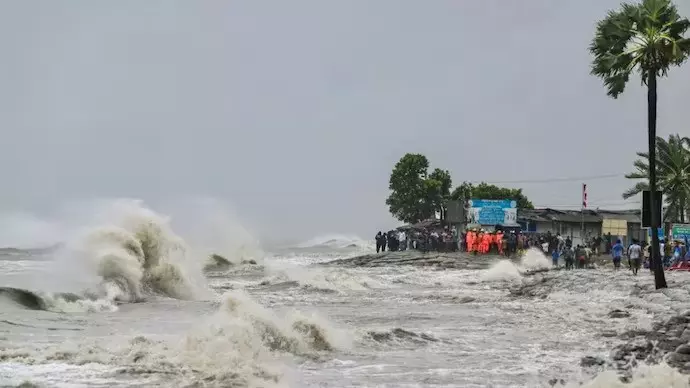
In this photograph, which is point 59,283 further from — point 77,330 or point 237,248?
point 237,248

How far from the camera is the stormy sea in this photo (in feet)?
30.0

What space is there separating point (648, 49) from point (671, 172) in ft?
80.0

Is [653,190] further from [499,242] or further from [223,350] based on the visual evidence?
[499,242]

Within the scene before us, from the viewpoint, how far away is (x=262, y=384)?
8.62 meters

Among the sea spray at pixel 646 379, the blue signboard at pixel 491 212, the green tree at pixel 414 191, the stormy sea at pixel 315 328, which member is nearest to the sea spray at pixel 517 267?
the stormy sea at pixel 315 328

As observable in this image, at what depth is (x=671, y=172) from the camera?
135ft

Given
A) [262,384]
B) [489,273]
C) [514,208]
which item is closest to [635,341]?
[262,384]

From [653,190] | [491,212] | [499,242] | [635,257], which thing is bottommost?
[635,257]

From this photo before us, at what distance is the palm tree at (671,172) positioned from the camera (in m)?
41.0

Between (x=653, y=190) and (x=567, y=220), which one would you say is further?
(x=567, y=220)

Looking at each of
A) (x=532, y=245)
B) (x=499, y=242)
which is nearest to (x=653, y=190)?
(x=499, y=242)

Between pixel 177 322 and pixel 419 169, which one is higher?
pixel 419 169

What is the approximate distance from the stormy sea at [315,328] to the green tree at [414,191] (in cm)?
4172

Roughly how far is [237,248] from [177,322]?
122 ft
